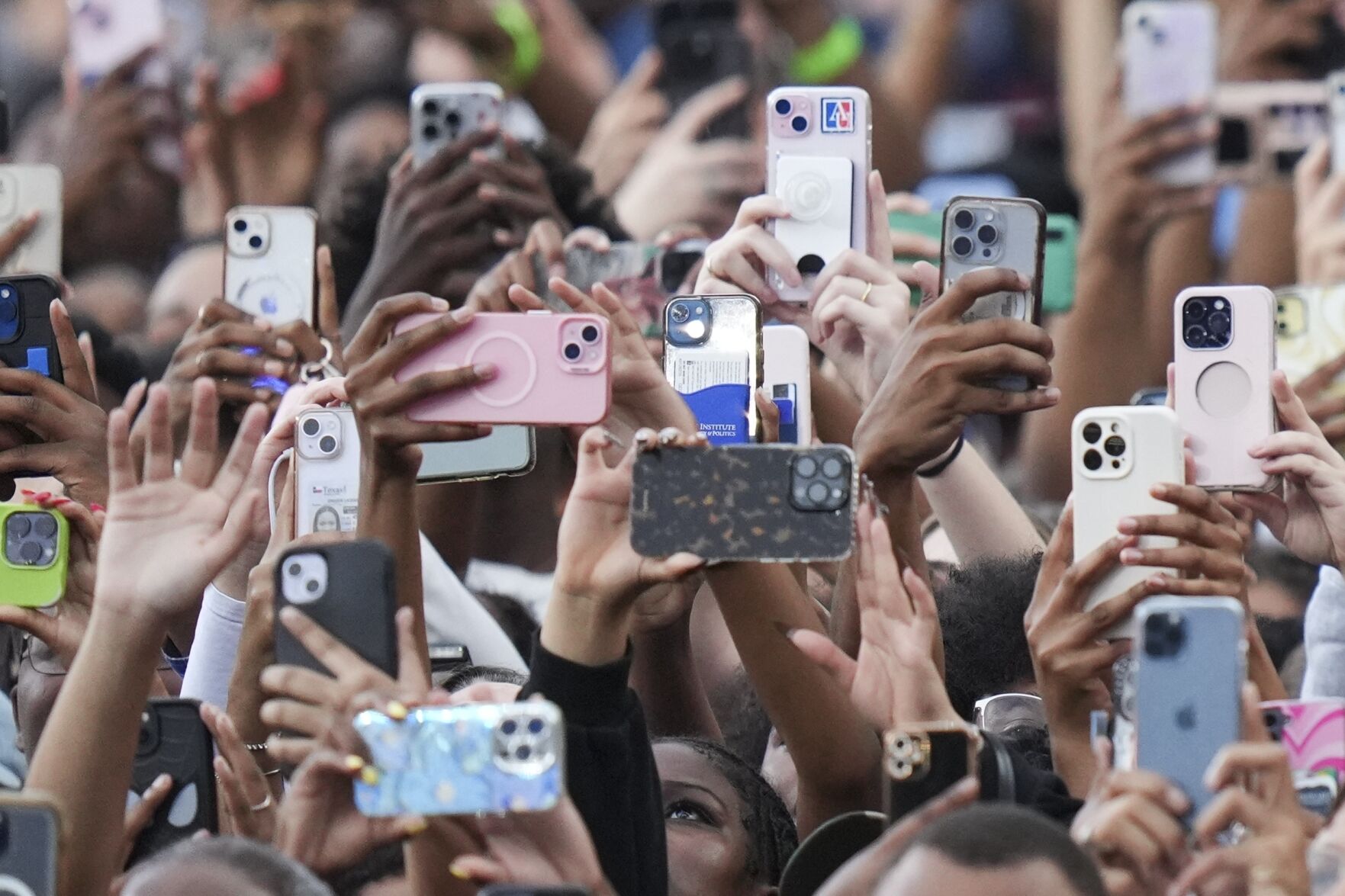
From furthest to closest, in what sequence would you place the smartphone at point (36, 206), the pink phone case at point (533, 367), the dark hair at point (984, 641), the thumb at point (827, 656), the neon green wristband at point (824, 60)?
the neon green wristband at point (824, 60) < the smartphone at point (36, 206) < the dark hair at point (984, 641) < the pink phone case at point (533, 367) < the thumb at point (827, 656)

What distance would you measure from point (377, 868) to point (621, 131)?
2850 millimetres

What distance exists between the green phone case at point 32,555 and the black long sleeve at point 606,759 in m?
0.77

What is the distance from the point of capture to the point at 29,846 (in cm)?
228

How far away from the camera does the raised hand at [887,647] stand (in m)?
2.60

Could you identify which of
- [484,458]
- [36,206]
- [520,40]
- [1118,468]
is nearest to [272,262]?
[36,206]

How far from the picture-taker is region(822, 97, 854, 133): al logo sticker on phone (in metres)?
3.28

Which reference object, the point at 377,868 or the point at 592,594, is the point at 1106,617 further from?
the point at 377,868

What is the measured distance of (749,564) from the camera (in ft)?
9.03

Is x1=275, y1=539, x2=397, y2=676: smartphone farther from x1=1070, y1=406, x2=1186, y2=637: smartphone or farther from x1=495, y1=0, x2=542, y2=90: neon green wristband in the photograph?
x1=495, y1=0, x2=542, y2=90: neon green wristband

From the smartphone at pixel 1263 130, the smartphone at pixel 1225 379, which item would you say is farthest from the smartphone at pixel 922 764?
the smartphone at pixel 1263 130

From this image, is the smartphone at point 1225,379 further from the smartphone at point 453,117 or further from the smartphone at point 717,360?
the smartphone at point 453,117

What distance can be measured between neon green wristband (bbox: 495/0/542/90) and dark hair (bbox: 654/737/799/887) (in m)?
3.07

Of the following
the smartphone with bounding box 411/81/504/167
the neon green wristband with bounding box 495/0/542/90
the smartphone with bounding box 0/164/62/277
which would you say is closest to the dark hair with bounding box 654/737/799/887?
the smartphone with bounding box 411/81/504/167

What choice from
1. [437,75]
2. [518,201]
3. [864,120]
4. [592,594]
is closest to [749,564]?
[592,594]
